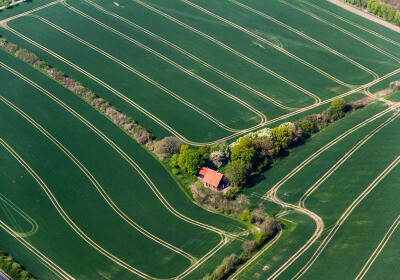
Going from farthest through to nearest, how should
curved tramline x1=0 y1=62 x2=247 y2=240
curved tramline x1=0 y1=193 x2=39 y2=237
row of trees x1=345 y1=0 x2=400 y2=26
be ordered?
row of trees x1=345 y1=0 x2=400 y2=26 → curved tramline x1=0 y1=62 x2=247 y2=240 → curved tramline x1=0 y1=193 x2=39 y2=237

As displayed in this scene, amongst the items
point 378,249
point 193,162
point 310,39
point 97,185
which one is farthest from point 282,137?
point 310,39

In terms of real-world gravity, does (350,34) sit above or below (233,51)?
above

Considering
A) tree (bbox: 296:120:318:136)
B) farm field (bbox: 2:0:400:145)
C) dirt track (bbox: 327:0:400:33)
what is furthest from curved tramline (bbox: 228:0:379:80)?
tree (bbox: 296:120:318:136)

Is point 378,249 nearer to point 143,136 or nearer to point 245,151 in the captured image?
point 245,151

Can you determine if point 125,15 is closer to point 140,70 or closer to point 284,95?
point 140,70

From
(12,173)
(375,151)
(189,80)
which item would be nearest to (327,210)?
(375,151)

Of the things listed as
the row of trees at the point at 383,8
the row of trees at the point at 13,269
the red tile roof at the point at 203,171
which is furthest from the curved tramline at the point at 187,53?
the row of trees at the point at 13,269

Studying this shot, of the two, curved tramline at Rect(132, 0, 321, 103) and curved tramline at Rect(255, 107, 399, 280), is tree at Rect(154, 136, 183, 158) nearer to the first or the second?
curved tramline at Rect(255, 107, 399, 280)
